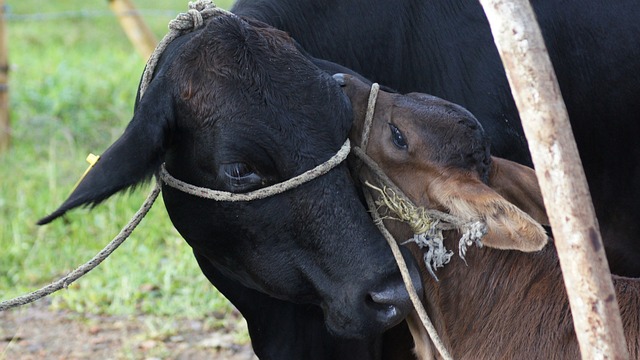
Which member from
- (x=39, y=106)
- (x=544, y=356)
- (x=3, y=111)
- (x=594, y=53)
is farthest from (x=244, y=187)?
(x=39, y=106)

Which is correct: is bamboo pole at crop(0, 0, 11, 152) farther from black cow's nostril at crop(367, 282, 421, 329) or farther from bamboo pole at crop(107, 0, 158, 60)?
black cow's nostril at crop(367, 282, 421, 329)

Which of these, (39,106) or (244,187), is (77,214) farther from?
(244,187)

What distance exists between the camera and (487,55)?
12.6 ft

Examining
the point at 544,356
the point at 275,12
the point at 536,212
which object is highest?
the point at 275,12

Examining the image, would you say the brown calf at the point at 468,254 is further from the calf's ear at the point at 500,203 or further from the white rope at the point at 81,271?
the white rope at the point at 81,271

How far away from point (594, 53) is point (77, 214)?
13.3 ft

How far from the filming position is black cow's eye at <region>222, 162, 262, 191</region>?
316cm

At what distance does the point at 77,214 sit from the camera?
693cm

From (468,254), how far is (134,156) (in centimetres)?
115

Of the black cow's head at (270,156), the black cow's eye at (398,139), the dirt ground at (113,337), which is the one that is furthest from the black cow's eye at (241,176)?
the dirt ground at (113,337)

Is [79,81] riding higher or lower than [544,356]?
lower

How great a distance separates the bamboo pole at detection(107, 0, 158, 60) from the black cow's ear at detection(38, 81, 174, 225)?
5109 millimetres

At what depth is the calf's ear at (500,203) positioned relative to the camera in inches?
117

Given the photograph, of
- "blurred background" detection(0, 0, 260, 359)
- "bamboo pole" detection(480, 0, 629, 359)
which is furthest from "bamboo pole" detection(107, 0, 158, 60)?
"bamboo pole" detection(480, 0, 629, 359)
